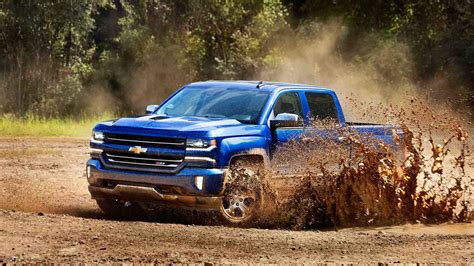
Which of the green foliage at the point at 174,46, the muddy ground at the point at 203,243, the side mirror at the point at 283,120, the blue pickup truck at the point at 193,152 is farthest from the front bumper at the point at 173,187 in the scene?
the green foliage at the point at 174,46

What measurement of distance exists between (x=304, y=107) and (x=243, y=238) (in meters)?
3.66

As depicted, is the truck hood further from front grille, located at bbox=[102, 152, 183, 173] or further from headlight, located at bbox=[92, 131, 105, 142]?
front grille, located at bbox=[102, 152, 183, 173]

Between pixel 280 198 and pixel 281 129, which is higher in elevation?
pixel 281 129

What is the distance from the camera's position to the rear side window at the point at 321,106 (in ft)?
46.1

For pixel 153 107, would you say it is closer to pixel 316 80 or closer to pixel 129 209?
pixel 129 209

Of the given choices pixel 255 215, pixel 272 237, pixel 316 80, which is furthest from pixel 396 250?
pixel 316 80

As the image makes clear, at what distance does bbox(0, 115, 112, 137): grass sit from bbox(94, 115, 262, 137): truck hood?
1676 centimetres

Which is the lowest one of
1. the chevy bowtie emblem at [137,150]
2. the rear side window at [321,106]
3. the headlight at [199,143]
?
the chevy bowtie emblem at [137,150]

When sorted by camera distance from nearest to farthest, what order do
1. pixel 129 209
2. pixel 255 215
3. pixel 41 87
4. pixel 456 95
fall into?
pixel 255 215, pixel 129 209, pixel 456 95, pixel 41 87

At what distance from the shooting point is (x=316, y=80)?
37562mm

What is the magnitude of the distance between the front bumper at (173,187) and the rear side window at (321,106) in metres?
2.40

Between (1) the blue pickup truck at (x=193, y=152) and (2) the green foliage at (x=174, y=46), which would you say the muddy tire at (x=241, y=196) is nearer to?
(1) the blue pickup truck at (x=193, y=152)

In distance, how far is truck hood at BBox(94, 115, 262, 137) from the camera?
12.1 metres

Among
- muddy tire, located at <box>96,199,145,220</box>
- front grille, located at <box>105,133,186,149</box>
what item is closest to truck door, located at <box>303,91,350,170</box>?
front grille, located at <box>105,133,186,149</box>
